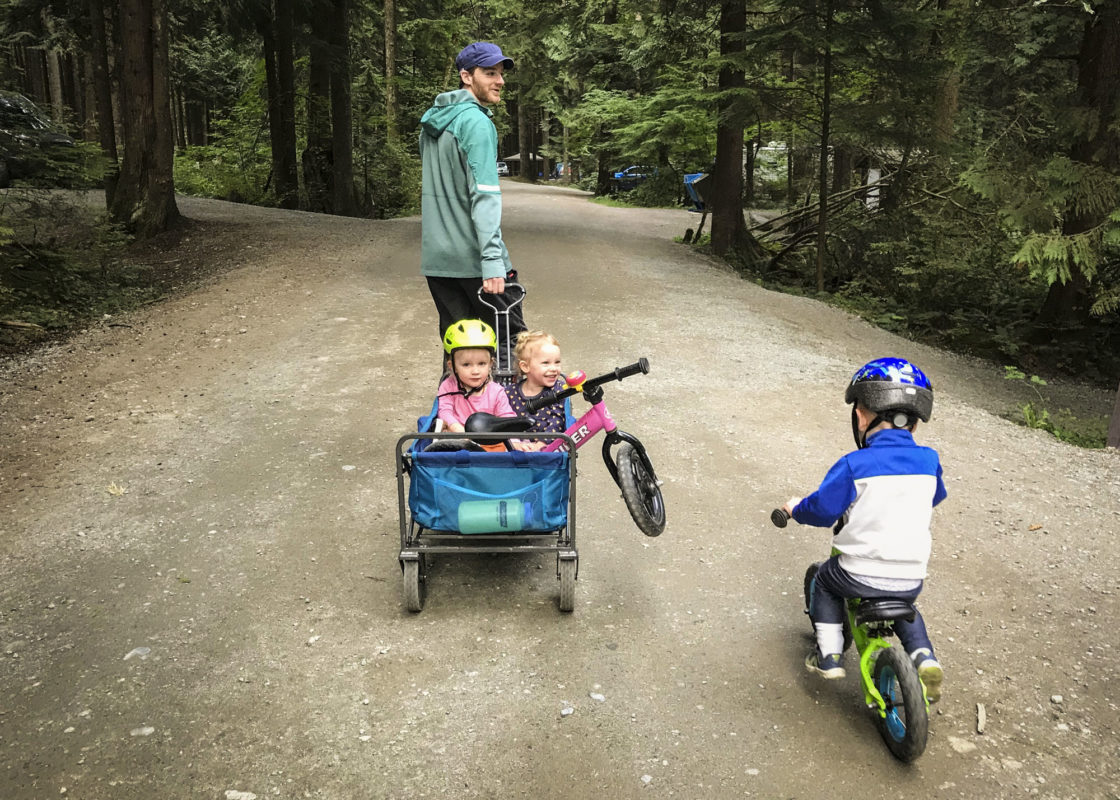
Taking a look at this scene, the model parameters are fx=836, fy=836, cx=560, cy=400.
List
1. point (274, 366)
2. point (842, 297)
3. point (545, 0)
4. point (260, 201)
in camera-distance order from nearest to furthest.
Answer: point (274, 366), point (842, 297), point (545, 0), point (260, 201)

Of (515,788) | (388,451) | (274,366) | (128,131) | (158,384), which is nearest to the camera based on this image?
(515,788)

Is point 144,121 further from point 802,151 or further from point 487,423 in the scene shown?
point 802,151

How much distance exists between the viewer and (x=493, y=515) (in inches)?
157

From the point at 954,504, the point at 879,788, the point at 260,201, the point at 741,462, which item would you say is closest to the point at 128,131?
the point at 260,201

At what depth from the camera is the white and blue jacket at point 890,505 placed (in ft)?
10.8

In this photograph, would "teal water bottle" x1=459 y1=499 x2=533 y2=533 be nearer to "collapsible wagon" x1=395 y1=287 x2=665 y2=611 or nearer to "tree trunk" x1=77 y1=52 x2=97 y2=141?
"collapsible wagon" x1=395 y1=287 x2=665 y2=611

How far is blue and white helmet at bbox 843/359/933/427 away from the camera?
3.35 metres

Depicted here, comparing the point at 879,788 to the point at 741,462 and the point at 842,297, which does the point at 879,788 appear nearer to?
the point at 741,462

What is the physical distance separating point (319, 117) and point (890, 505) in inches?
853

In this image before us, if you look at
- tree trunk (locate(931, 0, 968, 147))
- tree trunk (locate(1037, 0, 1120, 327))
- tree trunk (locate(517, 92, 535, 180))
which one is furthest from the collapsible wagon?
tree trunk (locate(517, 92, 535, 180))

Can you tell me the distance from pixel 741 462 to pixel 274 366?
15.4 feet

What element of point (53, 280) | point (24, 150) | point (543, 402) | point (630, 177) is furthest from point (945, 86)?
point (630, 177)

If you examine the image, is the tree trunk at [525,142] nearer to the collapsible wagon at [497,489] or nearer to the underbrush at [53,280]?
the underbrush at [53,280]

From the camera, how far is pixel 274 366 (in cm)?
827
